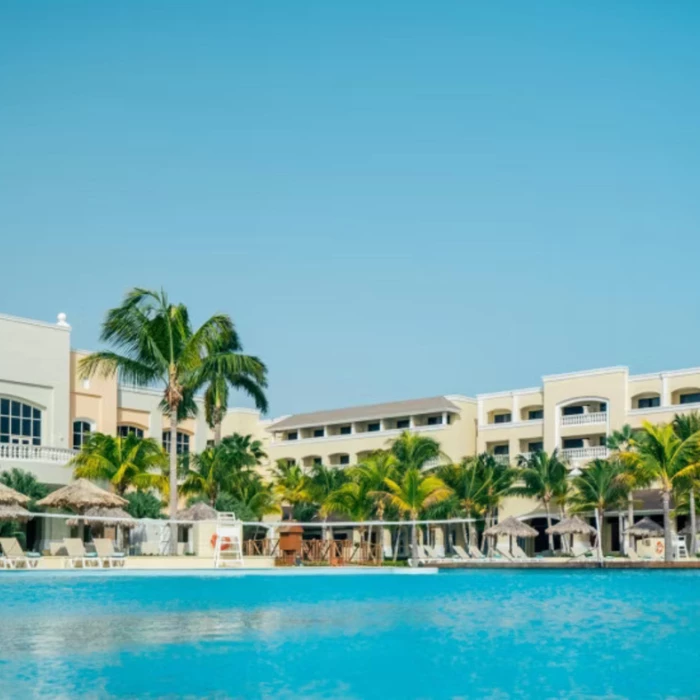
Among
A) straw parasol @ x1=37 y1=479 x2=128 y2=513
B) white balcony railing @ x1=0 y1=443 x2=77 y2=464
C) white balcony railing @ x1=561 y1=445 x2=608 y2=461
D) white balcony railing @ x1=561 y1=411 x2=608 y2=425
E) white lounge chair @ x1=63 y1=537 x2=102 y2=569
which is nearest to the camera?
white lounge chair @ x1=63 y1=537 x2=102 y2=569

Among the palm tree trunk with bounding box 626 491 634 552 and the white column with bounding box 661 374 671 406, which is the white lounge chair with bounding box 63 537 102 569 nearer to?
the palm tree trunk with bounding box 626 491 634 552

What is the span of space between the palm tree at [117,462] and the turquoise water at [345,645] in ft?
52.1

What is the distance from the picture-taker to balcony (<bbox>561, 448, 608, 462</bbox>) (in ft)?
170

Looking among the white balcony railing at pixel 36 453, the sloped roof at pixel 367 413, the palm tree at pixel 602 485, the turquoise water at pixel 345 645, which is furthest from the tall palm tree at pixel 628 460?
the turquoise water at pixel 345 645

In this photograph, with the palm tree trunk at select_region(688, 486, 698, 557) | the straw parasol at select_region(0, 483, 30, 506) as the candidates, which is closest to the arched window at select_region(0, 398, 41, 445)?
the straw parasol at select_region(0, 483, 30, 506)

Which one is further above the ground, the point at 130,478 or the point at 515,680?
the point at 130,478

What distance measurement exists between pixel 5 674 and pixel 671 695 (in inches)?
235

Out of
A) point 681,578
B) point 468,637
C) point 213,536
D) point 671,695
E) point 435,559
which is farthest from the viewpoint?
point 435,559

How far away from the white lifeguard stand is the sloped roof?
90.4 feet

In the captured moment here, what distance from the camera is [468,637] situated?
13969mm

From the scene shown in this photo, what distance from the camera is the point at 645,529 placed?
45750mm

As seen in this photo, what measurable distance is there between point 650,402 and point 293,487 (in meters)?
17.3

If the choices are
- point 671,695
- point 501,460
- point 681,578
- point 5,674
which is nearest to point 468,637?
point 671,695

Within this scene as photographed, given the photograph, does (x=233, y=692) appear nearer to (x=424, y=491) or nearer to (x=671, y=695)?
(x=671, y=695)
